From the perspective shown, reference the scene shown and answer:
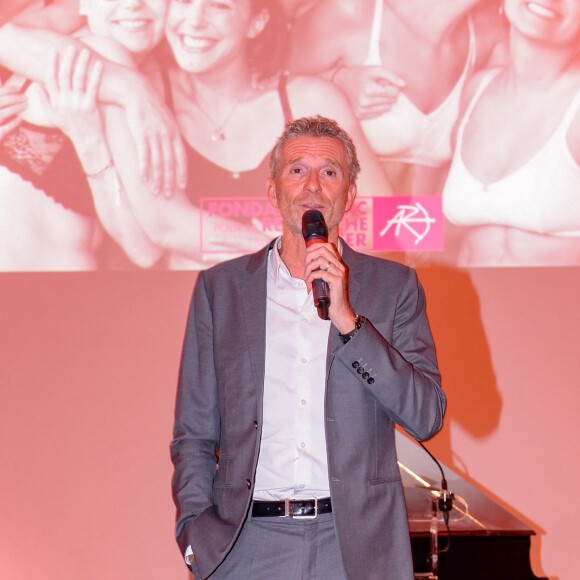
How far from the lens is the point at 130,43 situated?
413 cm

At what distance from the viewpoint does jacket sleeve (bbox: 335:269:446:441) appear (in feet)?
5.83

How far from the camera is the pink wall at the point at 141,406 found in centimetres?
420

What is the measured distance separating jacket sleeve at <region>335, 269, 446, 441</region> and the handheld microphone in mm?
103

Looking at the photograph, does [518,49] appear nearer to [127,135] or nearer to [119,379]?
[127,135]

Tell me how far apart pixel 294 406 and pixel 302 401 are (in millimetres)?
22

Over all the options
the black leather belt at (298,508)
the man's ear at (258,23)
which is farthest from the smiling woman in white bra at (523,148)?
the black leather belt at (298,508)

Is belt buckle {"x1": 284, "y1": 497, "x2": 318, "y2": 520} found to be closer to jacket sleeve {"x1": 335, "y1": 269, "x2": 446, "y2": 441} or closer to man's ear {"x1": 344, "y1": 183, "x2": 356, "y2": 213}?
jacket sleeve {"x1": 335, "y1": 269, "x2": 446, "y2": 441}

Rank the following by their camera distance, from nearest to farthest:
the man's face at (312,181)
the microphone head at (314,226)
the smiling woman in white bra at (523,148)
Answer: the microphone head at (314,226) < the man's face at (312,181) < the smiling woman in white bra at (523,148)

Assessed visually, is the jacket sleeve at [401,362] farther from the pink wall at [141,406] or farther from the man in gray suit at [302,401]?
the pink wall at [141,406]

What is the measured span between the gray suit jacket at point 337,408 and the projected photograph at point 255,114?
202 cm

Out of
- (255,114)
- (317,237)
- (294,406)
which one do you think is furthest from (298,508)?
(255,114)

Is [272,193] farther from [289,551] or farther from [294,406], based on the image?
[289,551]

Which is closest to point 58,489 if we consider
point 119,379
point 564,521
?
point 119,379

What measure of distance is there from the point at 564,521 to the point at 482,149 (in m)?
1.92
